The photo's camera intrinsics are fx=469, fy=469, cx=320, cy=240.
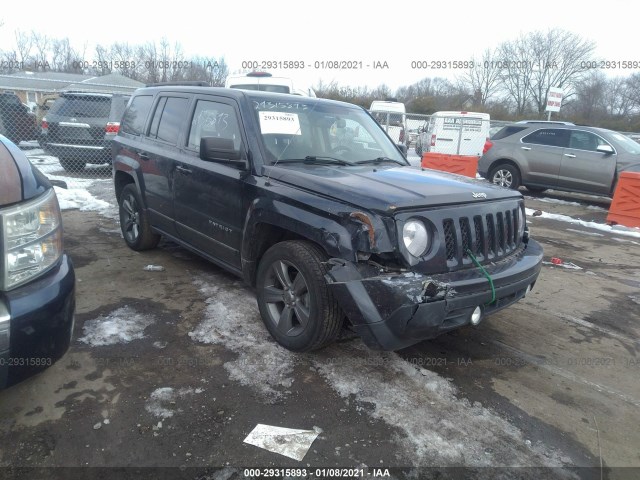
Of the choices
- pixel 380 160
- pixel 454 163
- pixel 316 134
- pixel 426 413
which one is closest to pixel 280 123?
pixel 316 134

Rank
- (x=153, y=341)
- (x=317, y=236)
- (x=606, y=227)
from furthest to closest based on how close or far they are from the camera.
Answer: (x=606, y=227)
(x=153, y=341)
(x=317, y=236)

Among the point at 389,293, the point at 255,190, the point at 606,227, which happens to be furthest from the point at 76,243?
the point at 606,227

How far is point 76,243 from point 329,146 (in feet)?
12.2

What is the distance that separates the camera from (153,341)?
11.5 ft

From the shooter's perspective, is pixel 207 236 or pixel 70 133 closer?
pixel 207 236

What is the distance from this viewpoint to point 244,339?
357 cm

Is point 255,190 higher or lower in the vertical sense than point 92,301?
higher

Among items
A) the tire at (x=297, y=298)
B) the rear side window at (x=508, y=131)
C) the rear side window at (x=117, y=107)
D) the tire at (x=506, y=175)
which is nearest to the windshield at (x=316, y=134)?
the tire at (x=297, y=298)

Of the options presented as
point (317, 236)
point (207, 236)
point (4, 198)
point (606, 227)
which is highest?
point (4, 198)

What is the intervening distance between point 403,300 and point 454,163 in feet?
32.8

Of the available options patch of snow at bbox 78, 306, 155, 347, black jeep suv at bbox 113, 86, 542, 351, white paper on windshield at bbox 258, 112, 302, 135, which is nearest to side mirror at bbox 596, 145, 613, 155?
black jeep suv at bbox 113, 86, 542, 351

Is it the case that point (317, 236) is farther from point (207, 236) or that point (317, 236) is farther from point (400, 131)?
point (400, 131)

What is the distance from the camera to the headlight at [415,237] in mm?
2814

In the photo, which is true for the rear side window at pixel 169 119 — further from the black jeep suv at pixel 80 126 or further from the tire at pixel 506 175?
the tire at pixel 506 175
